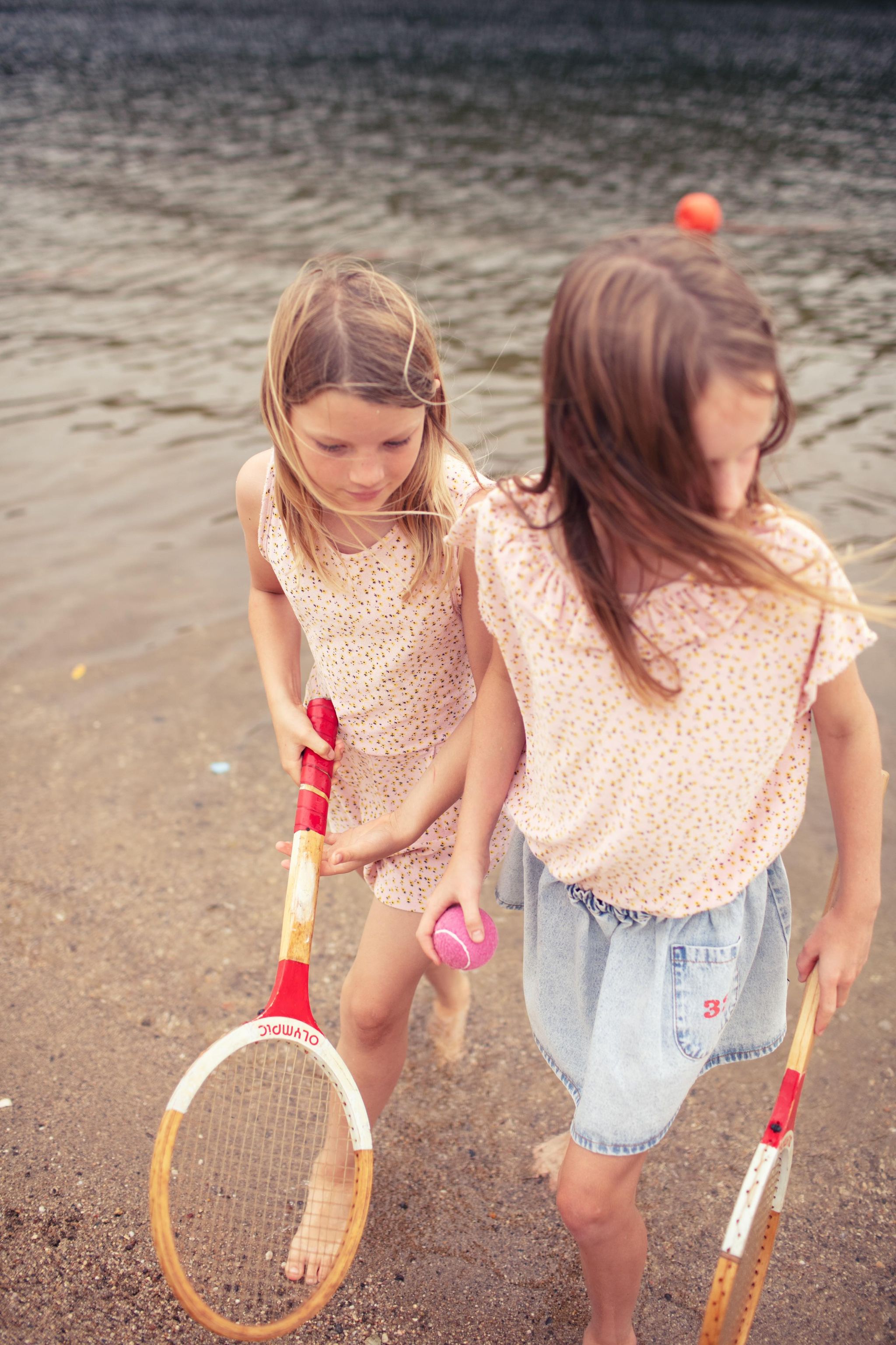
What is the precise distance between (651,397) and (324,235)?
10.9m

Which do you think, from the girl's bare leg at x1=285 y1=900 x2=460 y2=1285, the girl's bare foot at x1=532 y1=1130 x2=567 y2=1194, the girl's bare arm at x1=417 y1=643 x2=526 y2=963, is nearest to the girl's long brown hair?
the girl's bare arm at x1=417 y1=643 x2=526 y2=963

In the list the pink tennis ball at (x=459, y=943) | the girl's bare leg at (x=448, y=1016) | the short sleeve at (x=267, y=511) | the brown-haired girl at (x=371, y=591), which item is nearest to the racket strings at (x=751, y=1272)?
the pink tennis ball at (x=459, y=943)

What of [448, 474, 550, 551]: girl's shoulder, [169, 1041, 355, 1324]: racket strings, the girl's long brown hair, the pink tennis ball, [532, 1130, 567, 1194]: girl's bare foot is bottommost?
[532, 1130, 567, 1194]: girl's bare foot

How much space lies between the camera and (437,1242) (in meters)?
2.29

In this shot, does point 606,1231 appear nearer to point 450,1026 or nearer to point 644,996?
point 644,996

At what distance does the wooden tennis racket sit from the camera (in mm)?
1446

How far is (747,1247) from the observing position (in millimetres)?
1629

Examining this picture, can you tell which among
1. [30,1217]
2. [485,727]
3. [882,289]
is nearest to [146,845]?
[30,1217]

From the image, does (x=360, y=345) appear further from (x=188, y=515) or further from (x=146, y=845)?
(x=188, y=515)

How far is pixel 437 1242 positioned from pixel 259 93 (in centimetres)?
2285

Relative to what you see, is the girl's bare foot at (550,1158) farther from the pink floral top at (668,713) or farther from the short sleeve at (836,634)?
the short sleeve at (836,634)

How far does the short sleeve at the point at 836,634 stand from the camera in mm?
Result: 1503

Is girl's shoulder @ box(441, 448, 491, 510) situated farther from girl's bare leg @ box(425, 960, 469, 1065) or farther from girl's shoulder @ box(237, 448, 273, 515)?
girl's bare leg @ box(425, 960, 469, 1065)

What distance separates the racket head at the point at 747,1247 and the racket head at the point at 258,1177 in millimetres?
550
